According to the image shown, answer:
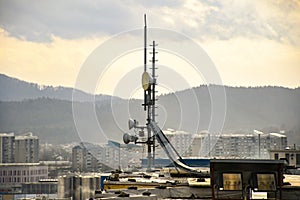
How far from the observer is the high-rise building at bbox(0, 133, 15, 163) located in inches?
459

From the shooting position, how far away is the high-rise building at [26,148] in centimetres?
1158

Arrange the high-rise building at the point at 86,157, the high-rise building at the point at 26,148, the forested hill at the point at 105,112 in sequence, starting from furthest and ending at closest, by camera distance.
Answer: the high-rise building at the point at 26,148
the high-rise building at the point at 86,157
the forested hill at the point at 105,112

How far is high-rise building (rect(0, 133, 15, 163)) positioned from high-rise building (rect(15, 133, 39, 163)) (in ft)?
0.34

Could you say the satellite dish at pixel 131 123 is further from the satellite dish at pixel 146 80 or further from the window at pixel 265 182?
the window at pixel 265 182

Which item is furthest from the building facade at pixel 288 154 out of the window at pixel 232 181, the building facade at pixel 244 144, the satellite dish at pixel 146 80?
the window at pixel 232 181

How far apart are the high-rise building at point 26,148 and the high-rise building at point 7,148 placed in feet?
0.34

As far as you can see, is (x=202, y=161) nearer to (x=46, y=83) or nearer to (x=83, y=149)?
(x=83, y=149)

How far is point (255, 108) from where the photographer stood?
12508mm

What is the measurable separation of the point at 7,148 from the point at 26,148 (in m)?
0.43

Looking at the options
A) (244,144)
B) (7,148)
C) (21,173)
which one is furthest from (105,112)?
(7,148)

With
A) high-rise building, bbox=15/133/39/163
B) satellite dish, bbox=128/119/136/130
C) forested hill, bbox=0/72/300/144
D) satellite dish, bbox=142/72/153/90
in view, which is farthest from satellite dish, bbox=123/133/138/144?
high-rise building, bbox=15/133/39/163

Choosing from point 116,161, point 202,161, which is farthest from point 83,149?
point 202,161

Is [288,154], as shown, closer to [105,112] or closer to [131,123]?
[131,123]

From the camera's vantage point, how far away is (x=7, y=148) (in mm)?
11914
